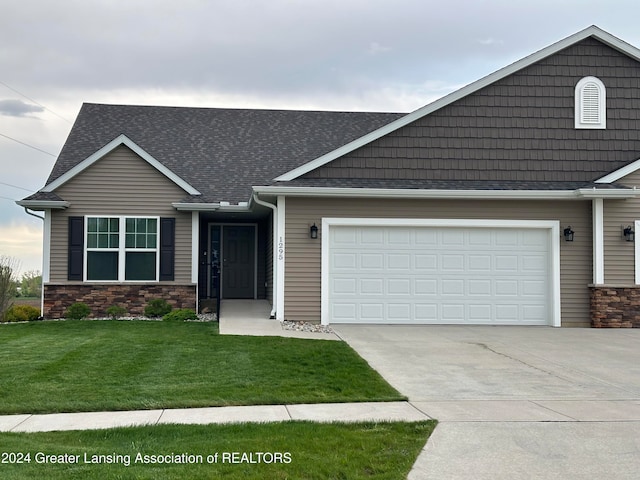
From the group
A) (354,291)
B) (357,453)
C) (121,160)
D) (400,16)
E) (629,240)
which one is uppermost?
(400,16)

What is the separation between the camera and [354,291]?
1447 centimetres

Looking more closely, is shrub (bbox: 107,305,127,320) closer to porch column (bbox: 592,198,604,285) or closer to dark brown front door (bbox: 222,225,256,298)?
dark brown front door (bbox: 222,225,256,298)

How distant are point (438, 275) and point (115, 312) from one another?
7233 mm

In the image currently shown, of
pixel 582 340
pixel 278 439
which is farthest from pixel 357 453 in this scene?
pixel 582 340

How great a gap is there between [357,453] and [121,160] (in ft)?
40.6

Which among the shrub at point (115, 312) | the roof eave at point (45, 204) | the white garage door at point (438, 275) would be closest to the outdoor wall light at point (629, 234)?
the white garage door at point (438, 275)

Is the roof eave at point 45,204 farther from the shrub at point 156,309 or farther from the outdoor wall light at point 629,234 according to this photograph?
the outdoor wall light at point 629,234

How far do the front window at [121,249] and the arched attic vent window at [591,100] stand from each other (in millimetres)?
10083

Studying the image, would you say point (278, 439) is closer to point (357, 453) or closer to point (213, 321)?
point (357, 453)

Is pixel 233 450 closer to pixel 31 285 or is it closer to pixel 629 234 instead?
pixel 629 234

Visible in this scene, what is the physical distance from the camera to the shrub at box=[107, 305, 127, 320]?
50.8ft

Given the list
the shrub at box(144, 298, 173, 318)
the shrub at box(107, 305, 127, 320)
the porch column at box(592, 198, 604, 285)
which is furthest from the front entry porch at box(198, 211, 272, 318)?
the porch column at box(592, 198, 604, 285)

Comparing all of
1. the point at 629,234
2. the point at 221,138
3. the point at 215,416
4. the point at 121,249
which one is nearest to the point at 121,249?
the point at 121,249

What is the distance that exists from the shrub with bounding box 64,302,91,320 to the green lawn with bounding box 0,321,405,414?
2654 millimetres
